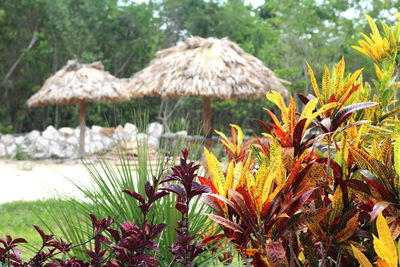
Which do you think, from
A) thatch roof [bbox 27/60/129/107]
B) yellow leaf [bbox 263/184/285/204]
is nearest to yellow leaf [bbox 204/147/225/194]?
yellow leaf [bbox 263/184/285/204]

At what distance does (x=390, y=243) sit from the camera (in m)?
0.61

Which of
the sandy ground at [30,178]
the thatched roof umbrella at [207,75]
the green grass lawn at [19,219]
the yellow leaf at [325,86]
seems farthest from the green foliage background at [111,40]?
the yellow leaf at [325,86]

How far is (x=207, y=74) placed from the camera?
7840 millimetres

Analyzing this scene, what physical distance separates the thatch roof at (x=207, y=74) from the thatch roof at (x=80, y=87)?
1389 mm

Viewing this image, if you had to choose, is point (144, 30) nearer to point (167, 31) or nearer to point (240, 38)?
point (167, 31)

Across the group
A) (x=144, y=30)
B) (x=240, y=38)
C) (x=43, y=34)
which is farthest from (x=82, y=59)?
(x=240, y=38)

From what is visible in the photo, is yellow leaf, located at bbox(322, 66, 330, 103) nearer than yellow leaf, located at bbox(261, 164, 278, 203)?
No

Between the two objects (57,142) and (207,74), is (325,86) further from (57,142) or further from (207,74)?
(57,142)

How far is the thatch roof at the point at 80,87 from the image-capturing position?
948 centimetres

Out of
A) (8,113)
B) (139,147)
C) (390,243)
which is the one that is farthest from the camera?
(8,113)

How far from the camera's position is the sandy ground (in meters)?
5.27

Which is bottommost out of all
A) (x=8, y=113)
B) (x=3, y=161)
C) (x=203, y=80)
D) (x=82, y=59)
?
(x=3, y=161)

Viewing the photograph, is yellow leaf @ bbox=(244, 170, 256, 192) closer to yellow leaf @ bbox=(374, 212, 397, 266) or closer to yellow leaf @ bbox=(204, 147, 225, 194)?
yellow leaf @ bbox=(204, 147, 225, 194)

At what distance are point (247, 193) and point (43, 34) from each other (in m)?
14.4
